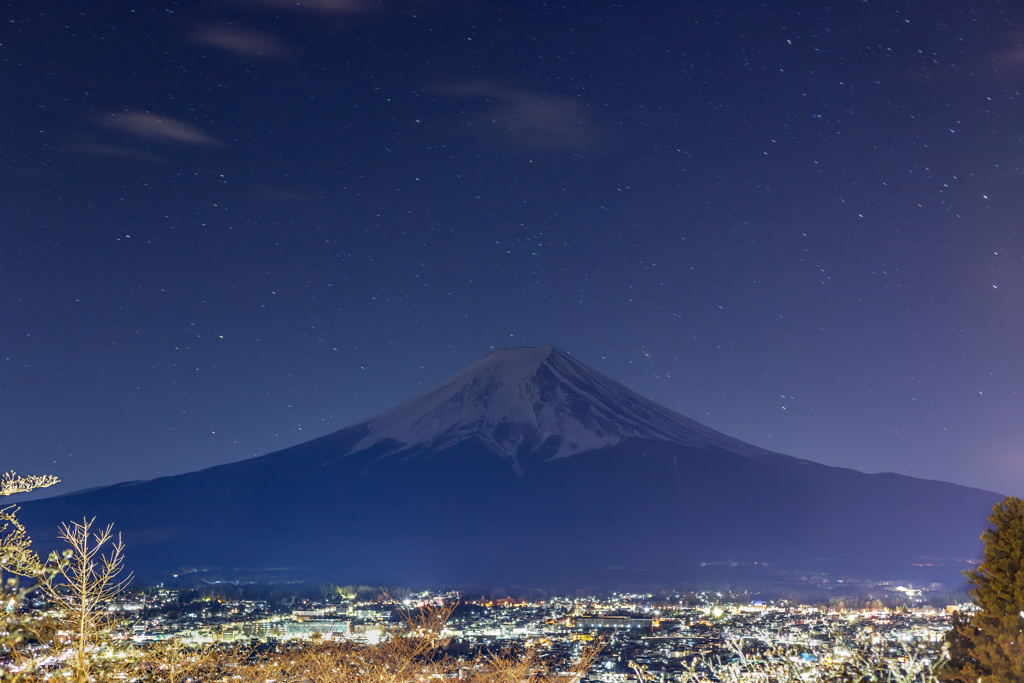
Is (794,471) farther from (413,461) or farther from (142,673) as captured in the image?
(142,673)

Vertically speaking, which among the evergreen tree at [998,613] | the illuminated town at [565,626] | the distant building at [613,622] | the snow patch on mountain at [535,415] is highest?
the snow patch on mountain at [535,415]

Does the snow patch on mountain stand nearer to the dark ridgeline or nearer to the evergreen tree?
the dark ridgeline

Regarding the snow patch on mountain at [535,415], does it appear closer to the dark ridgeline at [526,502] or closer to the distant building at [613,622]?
the dark ridgeline at [526,502]

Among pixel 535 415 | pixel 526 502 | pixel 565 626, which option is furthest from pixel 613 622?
pixel 535 415

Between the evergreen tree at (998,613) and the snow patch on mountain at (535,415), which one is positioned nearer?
the evergreen tree at (998,613)

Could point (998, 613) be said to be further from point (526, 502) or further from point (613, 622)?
point (526, 502)

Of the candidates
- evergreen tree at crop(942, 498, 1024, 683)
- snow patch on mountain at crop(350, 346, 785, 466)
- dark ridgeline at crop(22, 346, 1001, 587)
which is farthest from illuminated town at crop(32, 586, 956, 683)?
snow patch on mountain at crop(350, 346, 785, 466)

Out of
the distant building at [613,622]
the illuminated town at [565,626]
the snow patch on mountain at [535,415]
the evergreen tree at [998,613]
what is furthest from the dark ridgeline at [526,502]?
the evergreen tree at [998,613]
